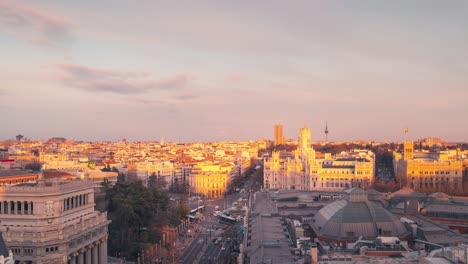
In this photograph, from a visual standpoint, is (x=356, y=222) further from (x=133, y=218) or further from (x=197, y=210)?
(x=197, y=210)

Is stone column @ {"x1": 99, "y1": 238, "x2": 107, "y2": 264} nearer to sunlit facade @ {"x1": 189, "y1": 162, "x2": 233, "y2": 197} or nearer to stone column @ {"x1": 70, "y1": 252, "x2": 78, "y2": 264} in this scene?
stone column @ {"x1": 70, "y1": 252, "x2": 78, "y2": 264}

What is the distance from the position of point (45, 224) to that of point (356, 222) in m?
30.1

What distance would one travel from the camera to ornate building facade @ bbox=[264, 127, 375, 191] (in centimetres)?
11569

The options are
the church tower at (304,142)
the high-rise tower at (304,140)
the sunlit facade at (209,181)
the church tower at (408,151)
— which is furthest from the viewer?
the high-rise tower at (304,140)

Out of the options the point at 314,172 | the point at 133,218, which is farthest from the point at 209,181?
the point at 133,218

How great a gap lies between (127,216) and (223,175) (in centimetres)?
7151

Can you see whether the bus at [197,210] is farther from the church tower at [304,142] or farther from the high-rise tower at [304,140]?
the high-rise tower at [304,140]

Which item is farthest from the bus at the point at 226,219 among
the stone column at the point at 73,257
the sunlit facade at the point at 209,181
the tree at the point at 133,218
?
the stone column at the point at 73,257

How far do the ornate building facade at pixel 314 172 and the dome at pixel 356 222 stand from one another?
55915mm

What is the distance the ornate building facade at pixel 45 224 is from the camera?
38.9m

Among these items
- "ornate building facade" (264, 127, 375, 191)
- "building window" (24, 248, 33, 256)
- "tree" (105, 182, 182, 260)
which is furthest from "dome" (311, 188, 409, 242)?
"ornate building facade" (264, 127, 375, 191)

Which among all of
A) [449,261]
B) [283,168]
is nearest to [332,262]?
[449,261]

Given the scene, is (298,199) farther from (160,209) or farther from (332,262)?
(332,262)

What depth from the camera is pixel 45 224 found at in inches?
1588
